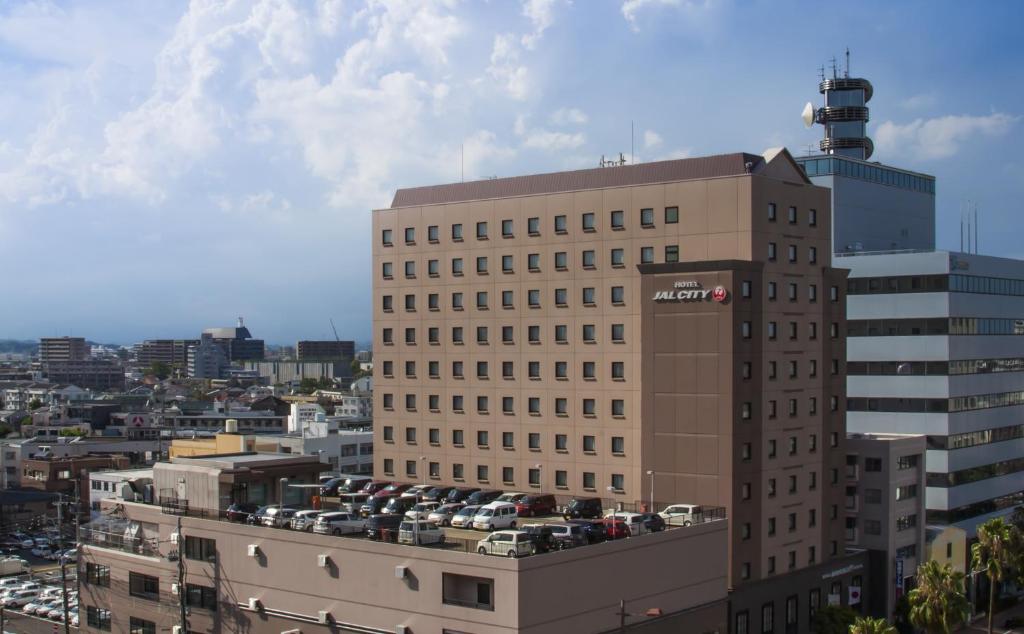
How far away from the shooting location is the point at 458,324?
84500 mm

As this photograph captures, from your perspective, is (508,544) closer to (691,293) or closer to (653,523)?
(653,523)

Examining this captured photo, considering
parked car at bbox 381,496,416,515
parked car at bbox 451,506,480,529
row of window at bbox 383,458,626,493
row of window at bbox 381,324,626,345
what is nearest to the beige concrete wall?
parked car at bbox 451,506,480,529

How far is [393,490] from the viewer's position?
84.7 metres

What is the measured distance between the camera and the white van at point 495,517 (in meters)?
65.9

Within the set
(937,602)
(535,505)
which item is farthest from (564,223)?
(937,602)

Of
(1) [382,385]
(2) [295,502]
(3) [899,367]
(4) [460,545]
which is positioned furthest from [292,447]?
(4) [460,545]

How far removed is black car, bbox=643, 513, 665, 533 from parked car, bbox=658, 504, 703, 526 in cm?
225

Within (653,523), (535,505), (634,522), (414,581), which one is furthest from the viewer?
(535,505)

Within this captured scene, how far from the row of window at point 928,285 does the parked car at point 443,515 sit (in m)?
54.0

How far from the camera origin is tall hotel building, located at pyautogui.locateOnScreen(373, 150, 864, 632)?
2867 inches

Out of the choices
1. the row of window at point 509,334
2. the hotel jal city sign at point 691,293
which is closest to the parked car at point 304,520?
the row of window at point 509,334

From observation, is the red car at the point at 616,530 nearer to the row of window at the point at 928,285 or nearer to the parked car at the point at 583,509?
the parked car at the point at 583,509

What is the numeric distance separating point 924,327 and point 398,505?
5575 centimetres

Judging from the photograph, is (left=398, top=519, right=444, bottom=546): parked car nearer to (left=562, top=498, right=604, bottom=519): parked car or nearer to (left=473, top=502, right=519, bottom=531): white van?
(left=473, top=502, right=519, bottom=531): white van
